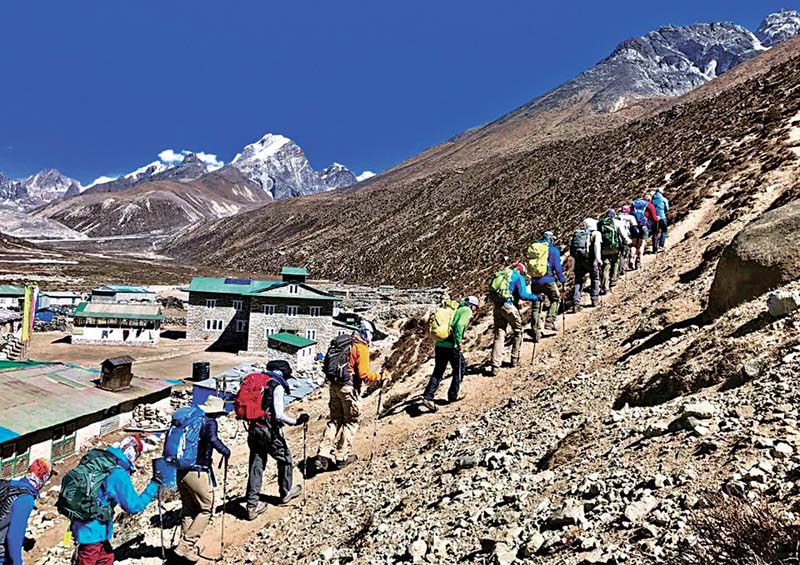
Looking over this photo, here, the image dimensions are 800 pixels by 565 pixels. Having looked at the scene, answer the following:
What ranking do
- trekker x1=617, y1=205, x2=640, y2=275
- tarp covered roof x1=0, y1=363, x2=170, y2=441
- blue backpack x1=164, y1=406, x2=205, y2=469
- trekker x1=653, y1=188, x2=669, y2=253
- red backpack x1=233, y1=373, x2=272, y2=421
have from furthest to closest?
tarp covered roof x1=0, y1=363, x2=170, y2=441 → trekker x1=653, y1=188, x2=669, y2=253 → trekker x1=617, y1=205, x2=640, y2=275 → red backpack x1=233, y1=373, x2=272, y2=421 → blue backpack x1=164, y1=406, x2=205, y2=469

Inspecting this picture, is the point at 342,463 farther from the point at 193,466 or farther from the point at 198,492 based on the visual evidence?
the point at 193,466

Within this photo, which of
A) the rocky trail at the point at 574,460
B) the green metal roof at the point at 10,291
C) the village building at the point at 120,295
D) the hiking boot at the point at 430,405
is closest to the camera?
the rocky trail at the point at 574,460

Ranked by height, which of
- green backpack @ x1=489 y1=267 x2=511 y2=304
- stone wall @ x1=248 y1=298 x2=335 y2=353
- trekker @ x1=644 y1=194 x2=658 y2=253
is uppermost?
trekker @ x1=644 y1=194 x2=658 y2=253

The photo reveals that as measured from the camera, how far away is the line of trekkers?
582cm

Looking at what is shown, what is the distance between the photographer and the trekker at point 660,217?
1794cm

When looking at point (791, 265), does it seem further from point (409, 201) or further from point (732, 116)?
point (409, 201)

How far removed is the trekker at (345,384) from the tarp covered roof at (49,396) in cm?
1730

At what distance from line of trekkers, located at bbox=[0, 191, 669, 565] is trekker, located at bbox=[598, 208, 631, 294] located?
79 millimetres

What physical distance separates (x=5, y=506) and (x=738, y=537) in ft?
21.9

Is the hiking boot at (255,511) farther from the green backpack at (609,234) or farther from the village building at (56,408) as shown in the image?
the village building at (56,408)

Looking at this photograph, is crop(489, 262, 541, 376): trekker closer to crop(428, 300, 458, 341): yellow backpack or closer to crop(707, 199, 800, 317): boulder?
crop(428, 300, 458, 341): yellow backpack

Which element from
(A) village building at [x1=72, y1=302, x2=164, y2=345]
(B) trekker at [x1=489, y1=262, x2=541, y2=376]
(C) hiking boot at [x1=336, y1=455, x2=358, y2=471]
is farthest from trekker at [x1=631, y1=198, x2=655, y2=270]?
(A) village building at [x1=72, y1=302, x2=164, y2=345]

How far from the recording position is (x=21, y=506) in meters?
5.70

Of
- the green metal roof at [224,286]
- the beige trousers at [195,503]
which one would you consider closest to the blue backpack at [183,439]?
the beige trousers at [195,503]
